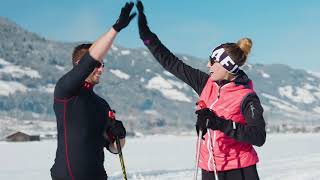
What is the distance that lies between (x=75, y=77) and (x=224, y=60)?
59.3 inches

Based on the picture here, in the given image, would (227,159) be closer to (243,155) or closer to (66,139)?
(243,155)

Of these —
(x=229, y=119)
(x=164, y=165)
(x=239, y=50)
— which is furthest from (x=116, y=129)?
(x=164, y=165)

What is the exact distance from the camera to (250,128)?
14.1 feet

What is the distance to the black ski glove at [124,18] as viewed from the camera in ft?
11.7

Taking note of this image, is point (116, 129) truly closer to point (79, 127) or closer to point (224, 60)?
point (79, 127)

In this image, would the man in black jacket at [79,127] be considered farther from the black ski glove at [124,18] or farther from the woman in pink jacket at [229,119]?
the woman in pink jacket at [229,119]

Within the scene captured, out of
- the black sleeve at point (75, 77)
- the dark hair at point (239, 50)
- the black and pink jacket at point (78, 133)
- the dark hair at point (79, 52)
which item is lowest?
the black and pink jacket at point (78, 133)

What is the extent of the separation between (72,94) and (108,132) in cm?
57

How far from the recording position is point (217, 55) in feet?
15.5

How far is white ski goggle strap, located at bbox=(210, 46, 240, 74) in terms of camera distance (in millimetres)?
4648

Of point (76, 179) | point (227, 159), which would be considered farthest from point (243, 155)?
point (76, 179)

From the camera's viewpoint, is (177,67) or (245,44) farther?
(177,67)

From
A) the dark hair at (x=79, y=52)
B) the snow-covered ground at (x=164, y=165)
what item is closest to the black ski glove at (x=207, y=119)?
the dark hair at (x=79, y=52)

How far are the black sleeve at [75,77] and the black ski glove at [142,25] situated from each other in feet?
5.20
